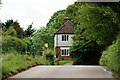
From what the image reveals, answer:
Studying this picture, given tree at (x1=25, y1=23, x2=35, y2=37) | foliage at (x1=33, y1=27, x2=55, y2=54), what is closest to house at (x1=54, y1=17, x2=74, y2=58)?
foliage at (x1=33, y1=27, x2=55, y2=54)

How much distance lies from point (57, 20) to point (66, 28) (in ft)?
34.4

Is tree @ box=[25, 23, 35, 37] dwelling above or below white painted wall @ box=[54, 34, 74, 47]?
above

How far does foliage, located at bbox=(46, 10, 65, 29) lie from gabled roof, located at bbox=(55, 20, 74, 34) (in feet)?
21.9

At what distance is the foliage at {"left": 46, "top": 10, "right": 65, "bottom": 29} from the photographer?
2510 inches

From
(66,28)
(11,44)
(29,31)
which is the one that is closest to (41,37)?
(66,28)

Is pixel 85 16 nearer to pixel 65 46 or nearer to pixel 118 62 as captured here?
pixel 118 62

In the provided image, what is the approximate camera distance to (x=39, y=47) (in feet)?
201

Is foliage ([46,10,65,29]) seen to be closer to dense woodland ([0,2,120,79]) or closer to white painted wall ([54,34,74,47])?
dense woodland ([0,2,120,79])

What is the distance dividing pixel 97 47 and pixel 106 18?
63.6 feet

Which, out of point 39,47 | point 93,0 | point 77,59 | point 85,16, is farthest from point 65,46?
point 93,0

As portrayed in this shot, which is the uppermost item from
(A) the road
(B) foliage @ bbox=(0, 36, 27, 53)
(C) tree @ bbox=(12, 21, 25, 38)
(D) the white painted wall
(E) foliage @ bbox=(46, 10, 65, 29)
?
(E) foliage @ bbox=(46, 10, 65, 29)

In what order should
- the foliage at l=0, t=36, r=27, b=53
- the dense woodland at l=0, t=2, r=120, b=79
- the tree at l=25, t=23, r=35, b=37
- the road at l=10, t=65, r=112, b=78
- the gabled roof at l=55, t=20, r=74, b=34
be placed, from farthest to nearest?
the tree at l=25, t=23, r=35, b=37
the gabled roof at l=55, t=20, r=74, b=34
the foliage at l=0, t=36, r=27, b=53
the dense woodland at l=0, t=2, r=120, b=79
the road at l=10, t=65, r=112, b=78

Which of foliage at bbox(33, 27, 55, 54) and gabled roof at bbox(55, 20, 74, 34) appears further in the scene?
foliage at bbox(33, 27, 55, 54)

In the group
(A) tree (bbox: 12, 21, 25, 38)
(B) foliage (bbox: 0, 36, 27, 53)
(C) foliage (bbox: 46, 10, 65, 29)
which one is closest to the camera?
(B) foliage (bbox: 0, 36, 27, 53)
